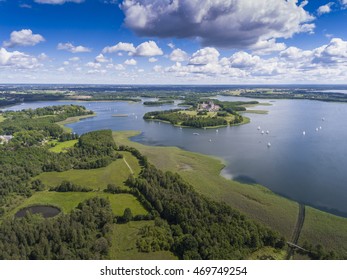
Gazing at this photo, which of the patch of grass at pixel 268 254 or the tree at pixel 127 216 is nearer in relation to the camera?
the patch of grass at pixel 268 254

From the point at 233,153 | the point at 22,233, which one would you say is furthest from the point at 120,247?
the point at 233,153

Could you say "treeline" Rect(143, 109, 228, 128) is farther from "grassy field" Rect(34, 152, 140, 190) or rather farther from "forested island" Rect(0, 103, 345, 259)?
"forested island" Rect(0, 103, 345, 259)

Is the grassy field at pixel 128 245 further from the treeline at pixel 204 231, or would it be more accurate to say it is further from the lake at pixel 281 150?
the lake at pixel 281 150

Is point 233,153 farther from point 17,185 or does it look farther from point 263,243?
point 17,185

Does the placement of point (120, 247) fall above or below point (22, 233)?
below

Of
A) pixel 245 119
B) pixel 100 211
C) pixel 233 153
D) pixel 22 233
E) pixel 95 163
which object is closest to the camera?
pixel 22 233

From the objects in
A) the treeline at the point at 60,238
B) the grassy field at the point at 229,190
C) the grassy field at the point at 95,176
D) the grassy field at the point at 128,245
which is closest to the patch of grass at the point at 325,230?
the grassy field at the point at 229,190

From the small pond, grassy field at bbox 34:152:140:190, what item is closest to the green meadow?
grassy field at bbox 34:152:140:190
